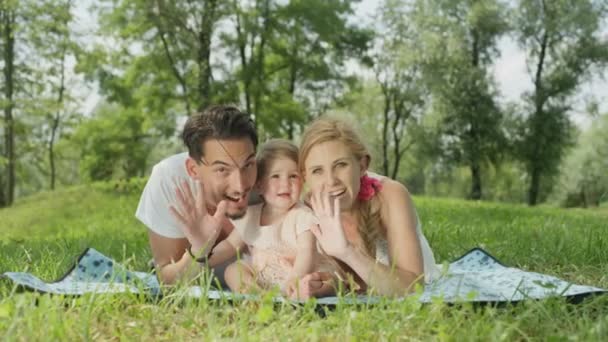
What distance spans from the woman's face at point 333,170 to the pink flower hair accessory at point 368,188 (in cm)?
19

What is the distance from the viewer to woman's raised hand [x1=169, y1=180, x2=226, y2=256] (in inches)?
155

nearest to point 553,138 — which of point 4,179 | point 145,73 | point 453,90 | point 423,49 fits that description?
point 453,90

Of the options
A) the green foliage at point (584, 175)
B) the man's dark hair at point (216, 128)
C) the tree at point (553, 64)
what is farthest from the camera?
the green foliage at point (584, 175)

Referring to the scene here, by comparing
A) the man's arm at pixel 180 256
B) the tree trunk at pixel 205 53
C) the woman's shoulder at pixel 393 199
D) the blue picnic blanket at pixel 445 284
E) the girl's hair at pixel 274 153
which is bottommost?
the blue picnic blanket at pixel 445 284

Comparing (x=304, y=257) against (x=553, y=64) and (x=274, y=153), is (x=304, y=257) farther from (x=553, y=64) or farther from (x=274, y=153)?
(x=553, y=64)

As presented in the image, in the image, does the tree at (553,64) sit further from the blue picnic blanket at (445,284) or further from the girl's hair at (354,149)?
the girl's hair at (354,149)

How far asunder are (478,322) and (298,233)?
1299 mm

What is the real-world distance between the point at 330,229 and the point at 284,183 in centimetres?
56

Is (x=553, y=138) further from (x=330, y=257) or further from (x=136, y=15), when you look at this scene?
(x=330, y=257)

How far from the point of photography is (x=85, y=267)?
5.16 m

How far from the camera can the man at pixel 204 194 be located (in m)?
3.97

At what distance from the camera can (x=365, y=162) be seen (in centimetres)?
431

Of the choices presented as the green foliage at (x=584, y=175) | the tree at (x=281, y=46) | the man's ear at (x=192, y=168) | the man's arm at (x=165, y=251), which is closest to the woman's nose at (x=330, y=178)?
the man's ear at (x=192, y=168)

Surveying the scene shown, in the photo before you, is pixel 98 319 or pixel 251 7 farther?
pixel 251 7
